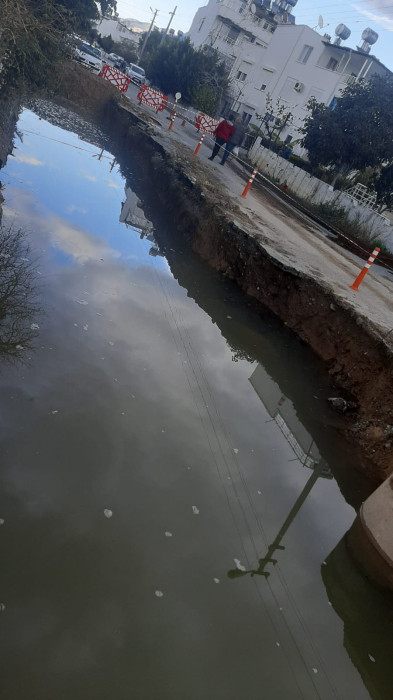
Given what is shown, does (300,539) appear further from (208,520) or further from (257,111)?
(257,111)

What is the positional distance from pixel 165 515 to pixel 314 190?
23.5 meters

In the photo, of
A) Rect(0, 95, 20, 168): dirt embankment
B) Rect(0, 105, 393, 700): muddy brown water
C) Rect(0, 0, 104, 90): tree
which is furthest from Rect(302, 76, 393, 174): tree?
Rect(0, 105, 393, 700): muddy brown water

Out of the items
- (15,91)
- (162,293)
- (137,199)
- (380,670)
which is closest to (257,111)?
(137,199)

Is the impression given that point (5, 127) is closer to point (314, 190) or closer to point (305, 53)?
point (314, 190)

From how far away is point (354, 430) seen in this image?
27.9 ft

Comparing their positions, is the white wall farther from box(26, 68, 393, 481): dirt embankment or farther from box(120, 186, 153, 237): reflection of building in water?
box(120, 186, 153, 237): reflection of building in water

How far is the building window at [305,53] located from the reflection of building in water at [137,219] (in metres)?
30.8

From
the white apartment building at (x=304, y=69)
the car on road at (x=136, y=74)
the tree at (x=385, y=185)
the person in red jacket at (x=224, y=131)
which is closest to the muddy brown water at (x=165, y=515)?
the person in red jacket at (x=224, y=131)

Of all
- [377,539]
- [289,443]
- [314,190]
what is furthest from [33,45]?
[314,190]

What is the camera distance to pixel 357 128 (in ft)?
81.2

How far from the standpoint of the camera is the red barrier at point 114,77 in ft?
97.4

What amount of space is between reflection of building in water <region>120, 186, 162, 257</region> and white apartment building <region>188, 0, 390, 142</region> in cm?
2117

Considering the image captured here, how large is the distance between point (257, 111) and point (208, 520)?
46014 mm

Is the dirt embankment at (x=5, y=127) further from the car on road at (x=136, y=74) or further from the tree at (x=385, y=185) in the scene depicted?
the car on road at (x=136, y=74)
